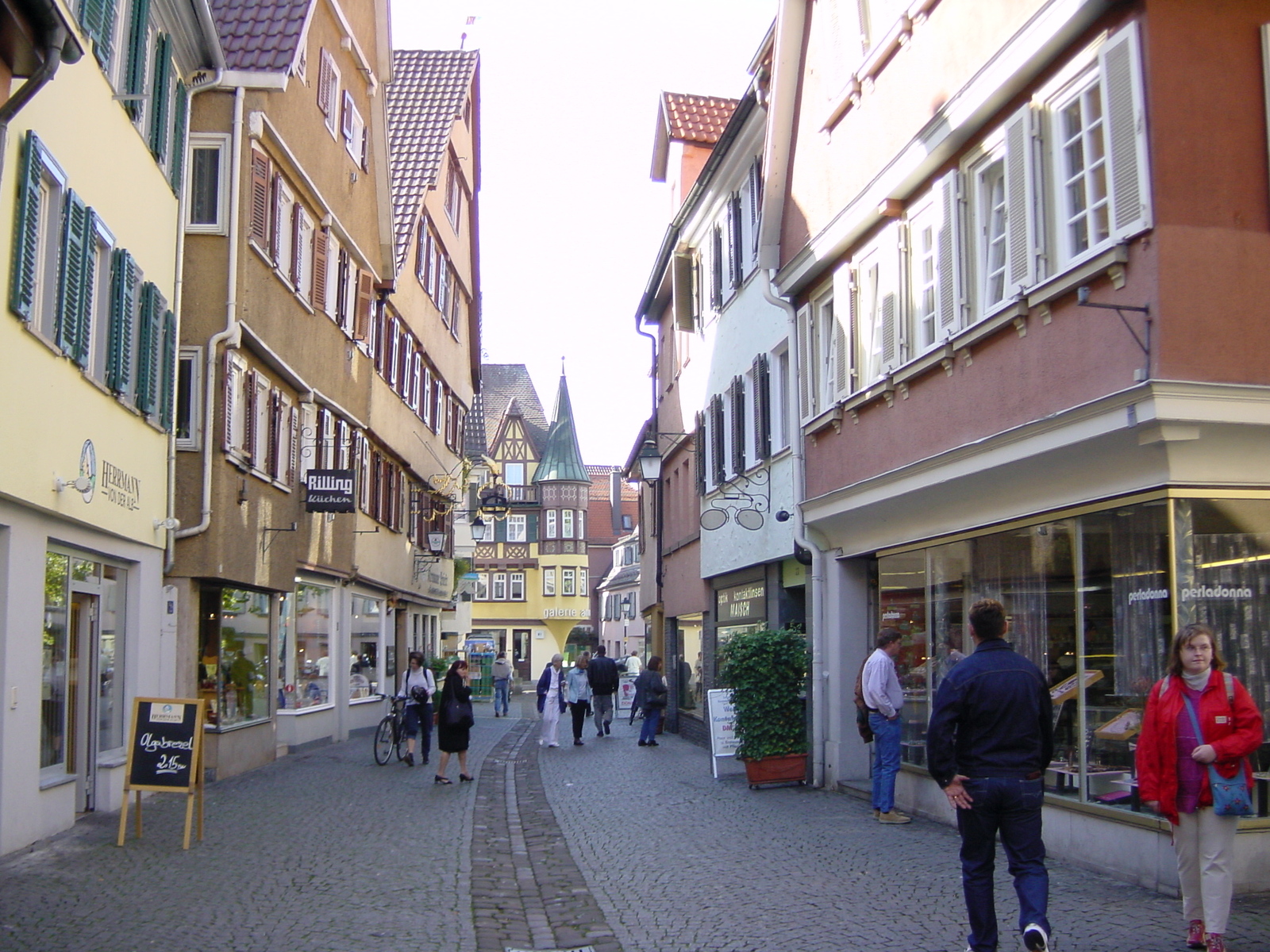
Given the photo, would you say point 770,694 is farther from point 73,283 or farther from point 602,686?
point 602,686

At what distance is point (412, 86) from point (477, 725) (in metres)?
16.2

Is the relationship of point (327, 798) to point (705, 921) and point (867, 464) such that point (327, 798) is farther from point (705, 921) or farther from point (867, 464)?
point (705, 921)

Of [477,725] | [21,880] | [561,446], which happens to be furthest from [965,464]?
[561,446]

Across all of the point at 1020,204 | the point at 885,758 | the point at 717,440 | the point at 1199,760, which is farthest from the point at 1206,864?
the point at 717,440

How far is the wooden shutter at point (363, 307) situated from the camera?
1008 inches

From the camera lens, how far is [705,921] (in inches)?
336

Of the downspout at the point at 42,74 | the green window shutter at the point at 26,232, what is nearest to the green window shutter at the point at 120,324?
the green window shutter at the point at 26,232

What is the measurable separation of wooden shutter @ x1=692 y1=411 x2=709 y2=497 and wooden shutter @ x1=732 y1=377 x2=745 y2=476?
8.53 feet

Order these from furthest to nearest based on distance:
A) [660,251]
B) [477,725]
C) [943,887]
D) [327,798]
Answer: [477,725], [660,251], [327,798], [943,887]

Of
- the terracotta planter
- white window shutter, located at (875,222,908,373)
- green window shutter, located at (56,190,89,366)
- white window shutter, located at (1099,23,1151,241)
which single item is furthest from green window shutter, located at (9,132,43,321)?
the terracotta planter

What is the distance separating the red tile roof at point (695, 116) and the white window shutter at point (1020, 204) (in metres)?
17.7

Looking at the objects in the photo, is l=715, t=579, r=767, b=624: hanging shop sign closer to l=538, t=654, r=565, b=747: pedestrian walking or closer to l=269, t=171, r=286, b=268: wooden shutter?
l=538, t=654, r=565, b=747: pedestrian walking

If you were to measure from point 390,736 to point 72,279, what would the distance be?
1044cm

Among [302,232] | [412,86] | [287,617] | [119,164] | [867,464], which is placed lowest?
[287,617]
